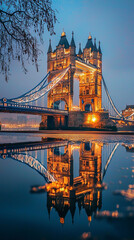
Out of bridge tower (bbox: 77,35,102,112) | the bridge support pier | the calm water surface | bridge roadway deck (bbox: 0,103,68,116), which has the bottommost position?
the calm water surface

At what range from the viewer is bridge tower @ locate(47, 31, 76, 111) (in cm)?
3875

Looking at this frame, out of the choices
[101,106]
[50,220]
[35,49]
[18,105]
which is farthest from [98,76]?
[50,220]

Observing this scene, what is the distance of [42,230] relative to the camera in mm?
1147

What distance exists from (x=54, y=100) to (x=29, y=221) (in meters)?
40.4

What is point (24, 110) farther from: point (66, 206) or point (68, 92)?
point (66, 206)

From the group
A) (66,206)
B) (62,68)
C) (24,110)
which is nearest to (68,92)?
(62,68)

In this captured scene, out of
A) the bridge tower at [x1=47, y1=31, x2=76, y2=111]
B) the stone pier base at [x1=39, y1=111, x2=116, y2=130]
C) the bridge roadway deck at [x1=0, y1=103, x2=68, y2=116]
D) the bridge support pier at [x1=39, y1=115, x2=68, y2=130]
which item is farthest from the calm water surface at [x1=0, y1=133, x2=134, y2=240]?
the bridge tower at [x1=47, y1=31, x2=76, y2=111]

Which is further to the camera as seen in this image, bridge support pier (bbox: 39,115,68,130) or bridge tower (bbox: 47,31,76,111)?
bridge tower (bbox: 47,31,76,111)

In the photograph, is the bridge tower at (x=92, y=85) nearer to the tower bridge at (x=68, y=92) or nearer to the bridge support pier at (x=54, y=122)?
the tower bridge at (x=68, y=92)

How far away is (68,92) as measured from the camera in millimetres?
38906

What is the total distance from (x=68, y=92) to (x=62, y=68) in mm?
6048

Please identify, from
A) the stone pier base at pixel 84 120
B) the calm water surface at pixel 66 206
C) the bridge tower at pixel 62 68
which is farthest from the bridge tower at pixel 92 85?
the calm water surface at pixel 66 206

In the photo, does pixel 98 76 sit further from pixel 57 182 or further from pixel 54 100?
pixel 57 182

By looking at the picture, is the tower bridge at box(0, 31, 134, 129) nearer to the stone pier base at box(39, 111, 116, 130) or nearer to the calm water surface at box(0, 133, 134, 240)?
the stone pier base at box(39, 111, 116, 130)
